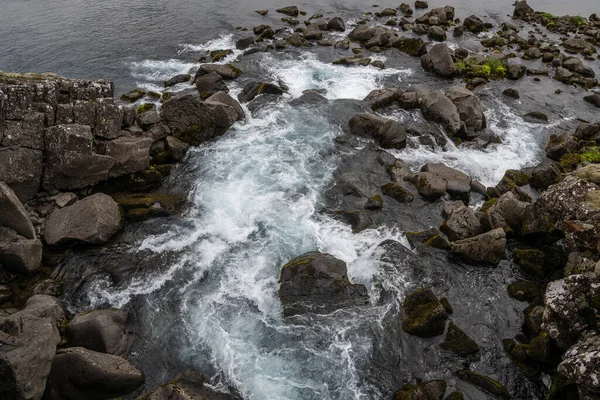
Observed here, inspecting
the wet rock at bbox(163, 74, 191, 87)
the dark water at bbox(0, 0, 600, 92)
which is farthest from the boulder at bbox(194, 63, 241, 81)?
the dark water at bbox(0, 0, 600, 92)

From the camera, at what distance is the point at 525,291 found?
1844 centimetres

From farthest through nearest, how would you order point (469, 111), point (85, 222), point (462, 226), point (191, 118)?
point (469, 111)
point (191, 118)
point (462, 226)
point (85, 222)

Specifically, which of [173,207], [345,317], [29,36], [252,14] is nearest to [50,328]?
[173,207]

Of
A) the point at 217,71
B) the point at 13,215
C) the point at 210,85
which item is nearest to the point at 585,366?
the point at 13,215

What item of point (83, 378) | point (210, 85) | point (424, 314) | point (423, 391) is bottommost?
point (423, 391)

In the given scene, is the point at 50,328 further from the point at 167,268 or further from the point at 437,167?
the point at 437,167

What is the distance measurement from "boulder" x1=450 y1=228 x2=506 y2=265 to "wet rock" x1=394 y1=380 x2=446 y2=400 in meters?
7.17

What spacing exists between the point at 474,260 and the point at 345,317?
7.49 m

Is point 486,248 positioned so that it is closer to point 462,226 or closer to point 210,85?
point 462,226

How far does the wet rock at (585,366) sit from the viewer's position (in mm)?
12367

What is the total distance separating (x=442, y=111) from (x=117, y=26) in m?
38.7

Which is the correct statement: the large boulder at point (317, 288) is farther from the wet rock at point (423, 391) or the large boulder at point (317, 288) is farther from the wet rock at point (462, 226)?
the wet rock at point (462, 226)

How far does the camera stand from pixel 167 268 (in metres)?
19.3

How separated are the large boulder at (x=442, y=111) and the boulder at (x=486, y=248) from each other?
39.8ft
